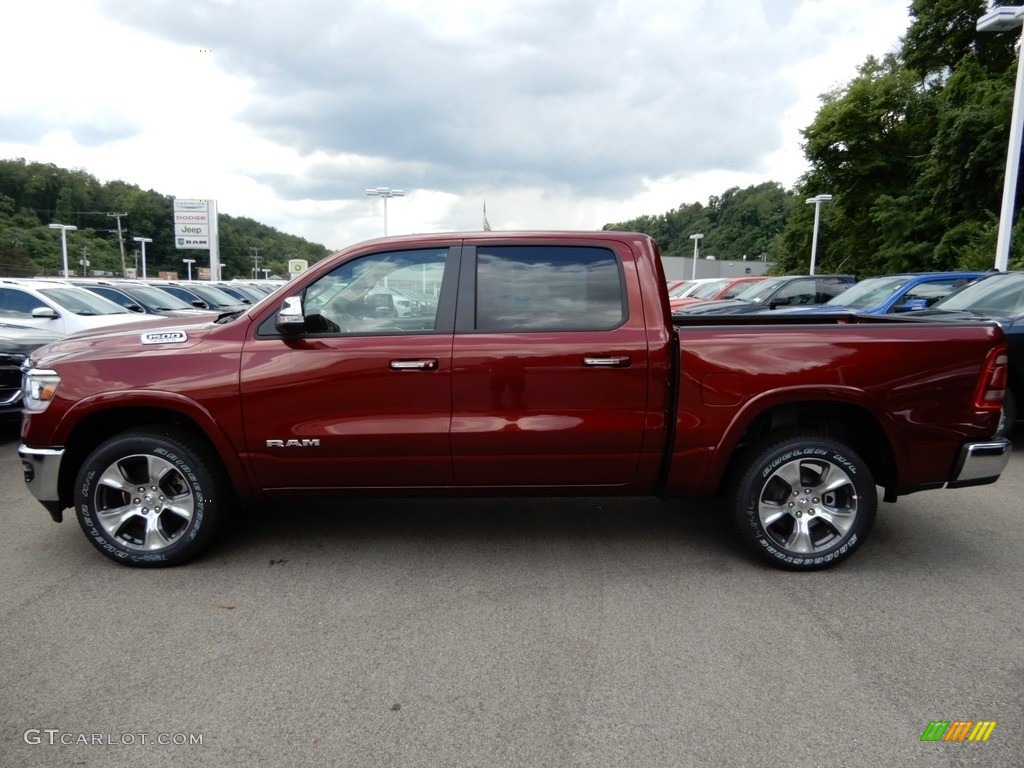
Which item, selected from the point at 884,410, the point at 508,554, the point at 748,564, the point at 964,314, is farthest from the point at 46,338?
the point at 964,314

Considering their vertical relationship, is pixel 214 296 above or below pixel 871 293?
below

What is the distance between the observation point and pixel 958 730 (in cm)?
261

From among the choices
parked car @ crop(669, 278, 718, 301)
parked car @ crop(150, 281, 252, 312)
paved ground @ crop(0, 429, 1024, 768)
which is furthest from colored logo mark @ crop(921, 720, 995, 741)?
parked car @ crop(669, 278, 718, 301)

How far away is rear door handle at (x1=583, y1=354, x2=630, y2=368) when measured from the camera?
3830 millimetres

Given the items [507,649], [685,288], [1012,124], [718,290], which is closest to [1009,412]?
[507,649]

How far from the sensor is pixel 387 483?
158 inches

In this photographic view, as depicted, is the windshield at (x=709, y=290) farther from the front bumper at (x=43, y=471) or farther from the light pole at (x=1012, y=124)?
the front bumper at (x=43, y=471)

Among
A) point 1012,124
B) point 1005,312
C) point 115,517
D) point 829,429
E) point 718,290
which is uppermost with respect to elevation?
point 1012,124

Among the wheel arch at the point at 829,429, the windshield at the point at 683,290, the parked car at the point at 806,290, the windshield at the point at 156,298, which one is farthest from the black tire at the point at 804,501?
the windshield at the point at 683,290

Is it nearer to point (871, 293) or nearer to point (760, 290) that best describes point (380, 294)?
point (871, 293)

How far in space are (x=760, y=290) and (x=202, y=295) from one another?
596 inches

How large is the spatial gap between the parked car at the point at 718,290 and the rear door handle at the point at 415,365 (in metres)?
14.0

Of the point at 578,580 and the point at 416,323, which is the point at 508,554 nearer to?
the point at 578,580

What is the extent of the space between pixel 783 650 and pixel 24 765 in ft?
9.87
